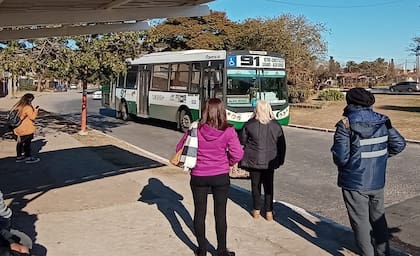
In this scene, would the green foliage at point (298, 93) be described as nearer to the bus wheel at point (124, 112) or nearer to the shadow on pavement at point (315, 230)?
the bus wheel at point (124, 112)

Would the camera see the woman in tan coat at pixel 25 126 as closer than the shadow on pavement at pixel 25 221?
No

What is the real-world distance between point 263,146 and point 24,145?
6.97m

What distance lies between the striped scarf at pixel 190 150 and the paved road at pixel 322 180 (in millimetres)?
2910

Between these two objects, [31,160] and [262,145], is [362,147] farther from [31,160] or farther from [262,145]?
[31,160]

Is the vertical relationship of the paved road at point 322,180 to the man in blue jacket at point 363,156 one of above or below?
below

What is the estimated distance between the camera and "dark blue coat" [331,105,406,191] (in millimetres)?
4426

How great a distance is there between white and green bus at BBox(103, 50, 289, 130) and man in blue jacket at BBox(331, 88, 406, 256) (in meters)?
11.3

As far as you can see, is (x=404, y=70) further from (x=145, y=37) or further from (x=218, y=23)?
(x=145, y=37)

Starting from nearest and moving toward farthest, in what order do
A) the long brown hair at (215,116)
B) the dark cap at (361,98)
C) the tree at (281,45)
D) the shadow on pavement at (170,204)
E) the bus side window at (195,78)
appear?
the dark cap at (361,98)
the long brown hair at (215,116)
the shadow on pavement at (170,204)
the bus side window at (195,78)
the tree at (281,45)

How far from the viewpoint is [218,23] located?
42625mm

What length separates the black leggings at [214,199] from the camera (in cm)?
488

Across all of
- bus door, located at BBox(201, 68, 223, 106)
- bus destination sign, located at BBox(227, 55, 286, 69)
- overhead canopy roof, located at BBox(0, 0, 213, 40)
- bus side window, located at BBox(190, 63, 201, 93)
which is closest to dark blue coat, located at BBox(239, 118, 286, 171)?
overhead canopy roof, located at BBox(0, 0, 213, 40)

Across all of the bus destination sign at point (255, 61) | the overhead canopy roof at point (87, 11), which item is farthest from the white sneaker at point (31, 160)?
the bus destination sign at point (255, 61)

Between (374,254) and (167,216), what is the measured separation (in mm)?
2841
